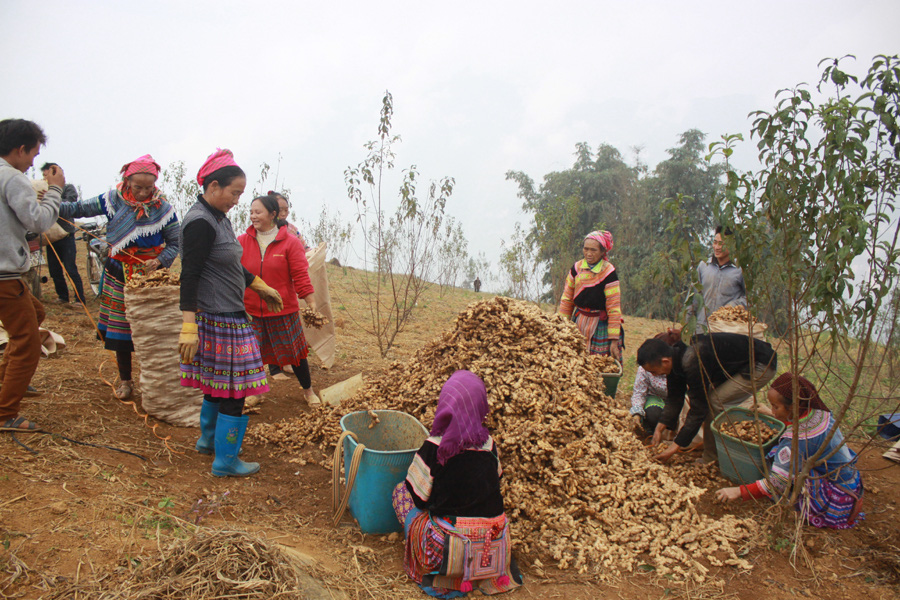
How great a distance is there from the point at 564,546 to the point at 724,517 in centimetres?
92

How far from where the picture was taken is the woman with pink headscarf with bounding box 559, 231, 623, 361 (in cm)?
402

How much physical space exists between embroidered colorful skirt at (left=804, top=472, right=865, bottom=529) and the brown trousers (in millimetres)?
4104

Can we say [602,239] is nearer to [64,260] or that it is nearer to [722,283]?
[722,283]

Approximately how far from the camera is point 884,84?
7.09 ft

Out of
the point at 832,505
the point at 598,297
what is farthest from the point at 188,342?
the point at 832,505

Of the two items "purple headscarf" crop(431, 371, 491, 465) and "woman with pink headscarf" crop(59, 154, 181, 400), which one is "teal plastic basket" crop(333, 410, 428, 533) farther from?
"woman with pink headscarf" crop(59, 154, 181, 400)

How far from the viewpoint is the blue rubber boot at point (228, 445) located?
9.18 ft

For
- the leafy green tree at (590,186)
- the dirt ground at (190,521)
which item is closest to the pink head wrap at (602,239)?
the dirt ground at (190,521)

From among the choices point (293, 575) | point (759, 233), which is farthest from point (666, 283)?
point (293, 575)

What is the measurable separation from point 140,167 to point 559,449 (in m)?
3.03

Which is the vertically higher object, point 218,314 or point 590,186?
point 590,186

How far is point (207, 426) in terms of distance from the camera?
9.80ft

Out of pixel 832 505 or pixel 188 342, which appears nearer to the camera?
pixel 188 342

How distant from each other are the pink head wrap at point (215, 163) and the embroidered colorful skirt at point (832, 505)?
3.50 meters
